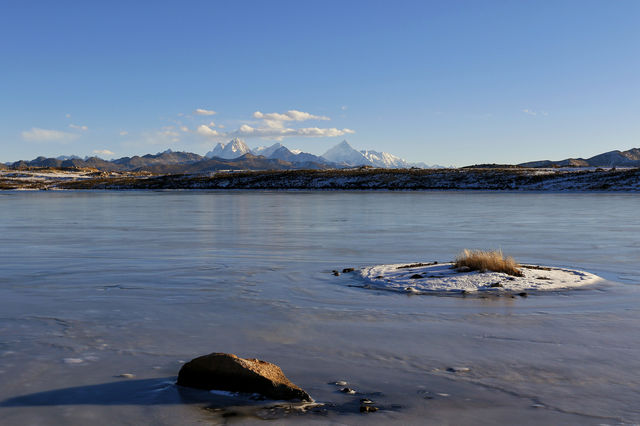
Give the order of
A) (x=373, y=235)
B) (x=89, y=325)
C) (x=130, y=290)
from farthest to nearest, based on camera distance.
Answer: (x=373, y=235)
(x=130, y=290)
(x=89, y=325)

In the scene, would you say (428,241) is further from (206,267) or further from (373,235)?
(206,267)

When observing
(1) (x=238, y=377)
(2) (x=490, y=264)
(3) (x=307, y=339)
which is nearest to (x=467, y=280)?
(2) (x=490, y=264)

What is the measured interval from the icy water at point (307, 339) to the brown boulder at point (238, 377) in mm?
156

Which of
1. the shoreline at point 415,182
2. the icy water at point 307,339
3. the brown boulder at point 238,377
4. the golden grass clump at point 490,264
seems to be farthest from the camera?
the shoreline at point 415,182

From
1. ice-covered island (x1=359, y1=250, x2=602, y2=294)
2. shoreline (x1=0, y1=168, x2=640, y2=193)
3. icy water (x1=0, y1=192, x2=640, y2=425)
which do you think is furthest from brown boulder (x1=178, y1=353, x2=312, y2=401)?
shoreline (x1=0, y1=168, x2=640, y2=193)

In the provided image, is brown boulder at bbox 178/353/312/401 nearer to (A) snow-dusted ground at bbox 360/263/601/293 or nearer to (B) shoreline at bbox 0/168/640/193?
(A) snow-dusted ground at bbox 360/263/601/293

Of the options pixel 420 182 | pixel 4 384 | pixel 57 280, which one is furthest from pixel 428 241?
pixel 420 182

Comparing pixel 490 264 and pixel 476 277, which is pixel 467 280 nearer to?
pixel 476 277

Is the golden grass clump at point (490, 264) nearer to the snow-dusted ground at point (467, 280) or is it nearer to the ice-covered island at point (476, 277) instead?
the ice-covered island at point (476, 277)

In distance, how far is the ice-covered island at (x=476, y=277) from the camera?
34.9 feet

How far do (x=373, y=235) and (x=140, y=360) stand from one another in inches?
588

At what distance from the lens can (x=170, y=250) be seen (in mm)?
16688

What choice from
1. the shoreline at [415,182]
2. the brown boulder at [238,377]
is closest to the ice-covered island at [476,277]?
the brown boulder at [238,377]

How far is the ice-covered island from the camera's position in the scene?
10648 millimetres
